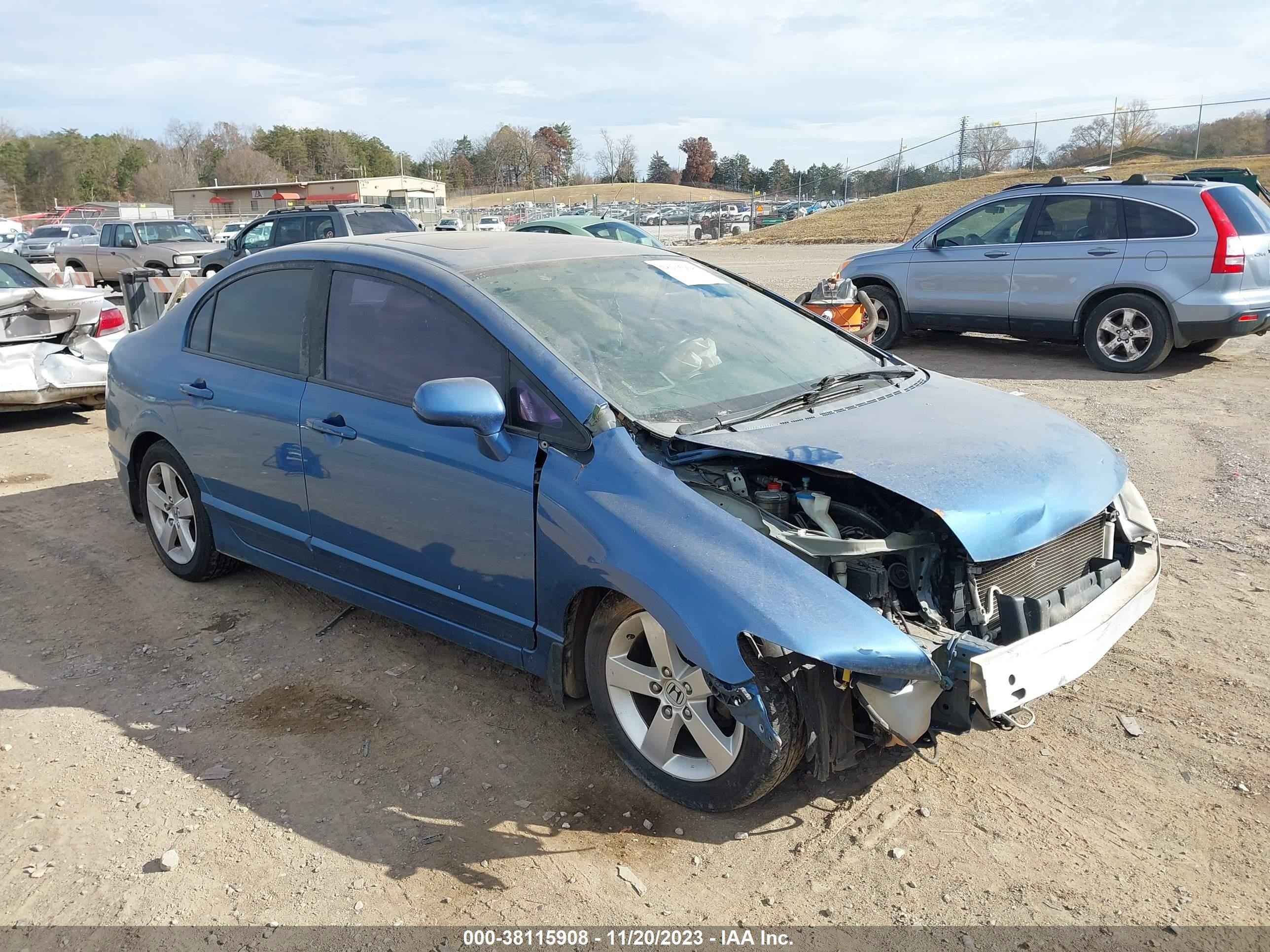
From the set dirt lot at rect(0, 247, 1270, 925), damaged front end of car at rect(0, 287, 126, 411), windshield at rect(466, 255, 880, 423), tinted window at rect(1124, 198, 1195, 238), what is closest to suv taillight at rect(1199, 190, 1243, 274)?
tinted window at rect(1124, 198, 1195, 238)

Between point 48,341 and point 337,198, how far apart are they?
55.0 m

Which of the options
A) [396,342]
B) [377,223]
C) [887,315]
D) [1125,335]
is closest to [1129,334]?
[1125,335]

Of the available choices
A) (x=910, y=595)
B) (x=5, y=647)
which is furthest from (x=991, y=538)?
(x=5, y=647)

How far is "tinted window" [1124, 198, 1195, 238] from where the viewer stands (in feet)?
30.0

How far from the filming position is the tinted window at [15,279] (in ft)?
28.1

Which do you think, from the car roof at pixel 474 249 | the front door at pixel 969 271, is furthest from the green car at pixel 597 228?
the car roof at pixel 474 249

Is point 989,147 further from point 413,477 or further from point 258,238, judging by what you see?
point 413,477

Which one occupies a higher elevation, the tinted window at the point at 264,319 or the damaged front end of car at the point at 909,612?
the tinted window at the point at 264,319

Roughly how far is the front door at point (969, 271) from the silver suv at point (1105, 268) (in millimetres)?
12

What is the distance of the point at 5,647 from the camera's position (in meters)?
4.39

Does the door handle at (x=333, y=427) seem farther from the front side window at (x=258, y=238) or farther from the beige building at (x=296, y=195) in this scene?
the beige building at (x=296, y=195)

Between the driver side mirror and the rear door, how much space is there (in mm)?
8124

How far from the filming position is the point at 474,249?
412cm

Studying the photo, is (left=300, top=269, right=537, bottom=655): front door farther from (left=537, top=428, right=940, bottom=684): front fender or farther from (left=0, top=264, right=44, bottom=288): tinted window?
(left=0, top=264, right=44, bottom=288): tinted window
